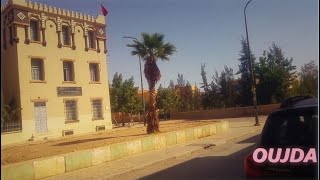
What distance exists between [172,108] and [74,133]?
1030 inches

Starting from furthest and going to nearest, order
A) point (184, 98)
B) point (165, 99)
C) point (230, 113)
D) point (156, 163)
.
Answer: point (184, 98)
point (165, 99)
point (230, 113)
point (156, 163)

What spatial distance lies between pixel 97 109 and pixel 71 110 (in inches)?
127

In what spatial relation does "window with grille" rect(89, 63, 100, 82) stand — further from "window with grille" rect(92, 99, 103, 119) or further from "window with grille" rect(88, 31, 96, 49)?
"window with grille" rect(92, 99, 103, 119)

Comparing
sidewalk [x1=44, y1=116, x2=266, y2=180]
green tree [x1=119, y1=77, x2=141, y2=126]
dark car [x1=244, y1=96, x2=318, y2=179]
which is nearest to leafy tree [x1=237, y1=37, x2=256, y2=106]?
green tree [x1=119, y1=77, x2=141, y2=126]

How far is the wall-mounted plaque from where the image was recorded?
106ft

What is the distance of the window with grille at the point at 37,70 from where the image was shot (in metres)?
30.7

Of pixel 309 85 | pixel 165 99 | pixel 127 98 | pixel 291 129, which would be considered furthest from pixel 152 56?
pixel 165 99

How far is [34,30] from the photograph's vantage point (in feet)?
103

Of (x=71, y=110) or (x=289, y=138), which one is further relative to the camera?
(x=71, y=110)

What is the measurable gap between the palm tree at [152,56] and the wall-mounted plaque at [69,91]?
419 inches

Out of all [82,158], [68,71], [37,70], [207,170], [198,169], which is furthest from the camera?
[68,71]

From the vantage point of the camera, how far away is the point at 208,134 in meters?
23.0

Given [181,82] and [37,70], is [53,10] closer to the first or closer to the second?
[37,70]

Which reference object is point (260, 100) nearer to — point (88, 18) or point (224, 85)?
point (224, 85)
